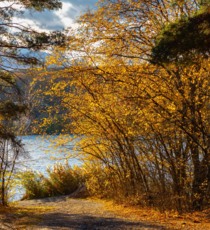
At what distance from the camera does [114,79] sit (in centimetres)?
760

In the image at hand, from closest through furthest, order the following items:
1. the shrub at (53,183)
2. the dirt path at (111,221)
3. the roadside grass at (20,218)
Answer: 1. the dirt path at (111,221)
2. the roadside grass at (20,218)
3. the shrub at (53,183)

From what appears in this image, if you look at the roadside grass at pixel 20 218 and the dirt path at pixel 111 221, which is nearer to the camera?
the dirt path at pixel 111 221

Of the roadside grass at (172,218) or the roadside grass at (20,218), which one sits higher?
the roadside grass at (20,218)

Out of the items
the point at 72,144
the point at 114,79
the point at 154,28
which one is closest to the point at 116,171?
the point at 72,144

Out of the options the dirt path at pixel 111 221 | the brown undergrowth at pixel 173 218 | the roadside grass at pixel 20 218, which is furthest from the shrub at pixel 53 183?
the brown undergrowth at pixel 173 218

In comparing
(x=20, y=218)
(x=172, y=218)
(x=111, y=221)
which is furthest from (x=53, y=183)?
(x=172, y=218)

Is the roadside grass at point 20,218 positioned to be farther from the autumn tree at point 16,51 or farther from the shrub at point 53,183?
the shrub at point 53,183

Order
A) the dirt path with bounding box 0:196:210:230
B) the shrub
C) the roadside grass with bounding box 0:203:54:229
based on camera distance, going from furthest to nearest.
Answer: the shrub < the roadside grass with bounding box 0:203:54:229 < the dirt path with bounding box 0:196:210:230

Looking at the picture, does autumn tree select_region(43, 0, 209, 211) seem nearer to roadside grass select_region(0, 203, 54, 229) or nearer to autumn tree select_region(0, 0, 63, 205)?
autumn tree select_region(0, 0, 63, 205)

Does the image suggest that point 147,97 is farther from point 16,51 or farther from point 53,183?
point 53,183

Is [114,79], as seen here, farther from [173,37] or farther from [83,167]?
[83,167]

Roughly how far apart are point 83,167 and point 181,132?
20.4ft

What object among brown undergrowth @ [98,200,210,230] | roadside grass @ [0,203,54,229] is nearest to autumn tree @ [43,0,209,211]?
brown undergrowth @ [98,200,210,230]

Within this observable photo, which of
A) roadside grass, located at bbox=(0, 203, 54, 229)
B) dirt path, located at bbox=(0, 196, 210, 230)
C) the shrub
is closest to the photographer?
dirt path, located at bbox=(0, 196, 210, 230)
